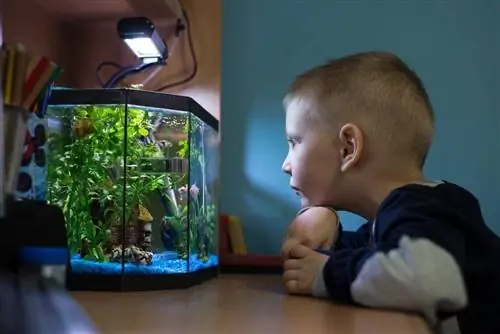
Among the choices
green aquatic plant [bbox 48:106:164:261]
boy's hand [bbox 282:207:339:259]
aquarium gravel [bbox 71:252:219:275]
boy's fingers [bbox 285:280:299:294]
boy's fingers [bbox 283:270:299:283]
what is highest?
green aquatic plant [bbox 48:106:164:261]

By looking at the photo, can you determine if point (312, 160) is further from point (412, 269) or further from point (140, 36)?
point (140, 36)

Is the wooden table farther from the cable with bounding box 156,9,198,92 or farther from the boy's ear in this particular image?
the cable with bounding box 156,9,198,92

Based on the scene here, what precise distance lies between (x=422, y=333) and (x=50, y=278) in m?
0.32

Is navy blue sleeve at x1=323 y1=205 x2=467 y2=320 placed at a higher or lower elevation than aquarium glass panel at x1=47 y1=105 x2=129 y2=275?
lower

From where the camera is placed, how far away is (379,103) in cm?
93

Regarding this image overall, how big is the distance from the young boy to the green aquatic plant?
22cm

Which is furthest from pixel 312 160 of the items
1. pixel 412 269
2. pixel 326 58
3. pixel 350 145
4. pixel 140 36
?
pixel 326 58

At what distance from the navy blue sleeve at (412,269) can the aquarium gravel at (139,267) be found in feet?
0.67

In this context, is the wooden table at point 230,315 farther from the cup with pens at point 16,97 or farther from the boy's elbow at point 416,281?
the cup with pens at point 16,97

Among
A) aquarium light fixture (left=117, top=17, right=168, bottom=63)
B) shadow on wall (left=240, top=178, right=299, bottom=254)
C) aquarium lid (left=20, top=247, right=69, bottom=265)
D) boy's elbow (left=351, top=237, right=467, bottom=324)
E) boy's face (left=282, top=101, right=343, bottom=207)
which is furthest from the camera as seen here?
shadow on wall (left=240, top=178, right=299, bottom=254)

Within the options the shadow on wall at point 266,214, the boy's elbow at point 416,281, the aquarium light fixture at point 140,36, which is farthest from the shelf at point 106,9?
the boy's elbow at point 416,281

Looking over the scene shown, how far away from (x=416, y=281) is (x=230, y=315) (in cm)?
19

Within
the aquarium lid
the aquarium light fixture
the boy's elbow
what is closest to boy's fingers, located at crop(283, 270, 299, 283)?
the boy's elbow

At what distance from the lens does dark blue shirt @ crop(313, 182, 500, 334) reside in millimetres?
723
